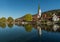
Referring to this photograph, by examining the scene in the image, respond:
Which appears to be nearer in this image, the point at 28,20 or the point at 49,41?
the point at 49,41

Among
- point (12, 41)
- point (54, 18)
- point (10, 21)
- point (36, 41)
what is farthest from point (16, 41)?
point (10, 21)

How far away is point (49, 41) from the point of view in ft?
62.1

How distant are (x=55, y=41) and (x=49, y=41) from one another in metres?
0.75

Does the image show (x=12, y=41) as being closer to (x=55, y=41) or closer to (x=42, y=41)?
(x=42, y=41)

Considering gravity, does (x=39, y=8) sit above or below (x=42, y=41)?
above

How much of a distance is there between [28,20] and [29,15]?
15.6ft

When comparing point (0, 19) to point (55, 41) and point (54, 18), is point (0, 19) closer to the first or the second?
point (54, 18)

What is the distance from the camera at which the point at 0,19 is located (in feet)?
406

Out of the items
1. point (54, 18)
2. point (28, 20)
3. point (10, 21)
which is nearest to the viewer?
point (54, 18)

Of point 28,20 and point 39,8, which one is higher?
point 39,8

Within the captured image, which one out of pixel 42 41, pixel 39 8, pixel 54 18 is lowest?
pixel 42 41

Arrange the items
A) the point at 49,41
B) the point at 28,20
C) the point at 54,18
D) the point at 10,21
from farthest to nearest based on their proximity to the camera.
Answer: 1. the point at 10,21
2. the point at 28,20
3. the point at 54,18
4. the point at 49,41

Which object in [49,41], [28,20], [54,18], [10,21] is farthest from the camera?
[10,21]

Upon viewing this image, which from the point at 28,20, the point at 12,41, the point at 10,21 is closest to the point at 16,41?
the point at 12,41
